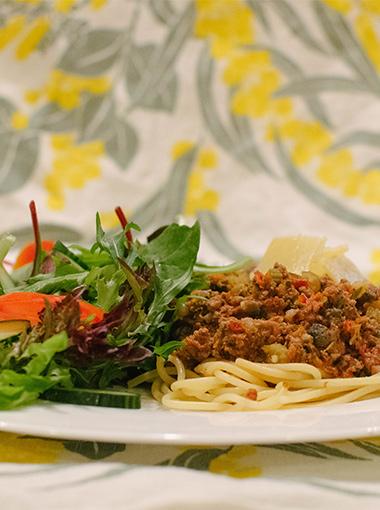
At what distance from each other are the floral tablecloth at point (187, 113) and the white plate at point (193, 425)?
12.0 ft

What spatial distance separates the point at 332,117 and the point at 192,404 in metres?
4.21

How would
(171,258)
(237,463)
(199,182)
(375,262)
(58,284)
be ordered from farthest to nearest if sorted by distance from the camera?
1. (199,182)
2. (375,262)
3. (171,258)
4. (58,284)
5. (237,463)

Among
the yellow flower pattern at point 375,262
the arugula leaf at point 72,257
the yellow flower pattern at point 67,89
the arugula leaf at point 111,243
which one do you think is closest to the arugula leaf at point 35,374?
the arugula leaf at point 111,243

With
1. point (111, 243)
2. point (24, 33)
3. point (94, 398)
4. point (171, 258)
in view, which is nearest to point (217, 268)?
point (171, 258)

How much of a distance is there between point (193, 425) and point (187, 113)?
4.49 m

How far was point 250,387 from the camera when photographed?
3059mm

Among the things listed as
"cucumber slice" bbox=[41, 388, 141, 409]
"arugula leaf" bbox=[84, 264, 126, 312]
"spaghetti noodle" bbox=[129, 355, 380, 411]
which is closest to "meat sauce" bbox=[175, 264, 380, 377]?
"spaghetti noodle" bbox=[129, 355, 380, 411]

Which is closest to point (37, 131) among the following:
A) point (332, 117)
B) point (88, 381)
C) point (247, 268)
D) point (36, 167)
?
point (36, 167)

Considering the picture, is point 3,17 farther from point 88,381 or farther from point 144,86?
point 88,381

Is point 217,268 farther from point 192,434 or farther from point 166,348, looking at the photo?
point 192,434

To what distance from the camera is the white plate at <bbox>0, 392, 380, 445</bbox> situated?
2420mm

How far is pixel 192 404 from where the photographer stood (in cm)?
294

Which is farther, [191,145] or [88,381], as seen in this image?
[191,145]

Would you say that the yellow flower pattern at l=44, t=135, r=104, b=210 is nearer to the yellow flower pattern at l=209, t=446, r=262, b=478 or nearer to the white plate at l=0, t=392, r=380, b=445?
the white plate at l=0, t=392, r=380, b=445
